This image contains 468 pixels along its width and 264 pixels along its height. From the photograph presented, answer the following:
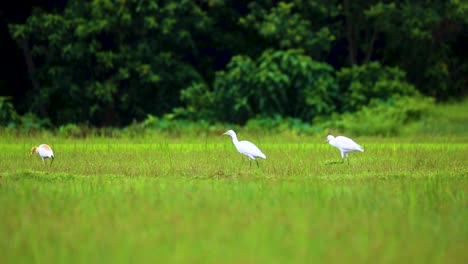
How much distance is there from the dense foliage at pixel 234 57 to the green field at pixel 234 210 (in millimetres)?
10670

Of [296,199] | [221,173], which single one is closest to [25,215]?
[296,199]

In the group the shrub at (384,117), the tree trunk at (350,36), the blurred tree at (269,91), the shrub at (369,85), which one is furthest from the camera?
the tree trunk at (350,36)

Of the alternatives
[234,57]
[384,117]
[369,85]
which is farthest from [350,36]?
[384,117]

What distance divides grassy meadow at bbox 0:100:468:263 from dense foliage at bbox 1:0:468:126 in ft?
34.4

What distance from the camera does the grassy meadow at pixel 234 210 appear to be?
16.5 ft

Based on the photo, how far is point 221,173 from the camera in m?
10.1

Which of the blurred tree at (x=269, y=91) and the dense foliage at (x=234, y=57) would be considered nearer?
the blurred tree at (x=269, y=91)

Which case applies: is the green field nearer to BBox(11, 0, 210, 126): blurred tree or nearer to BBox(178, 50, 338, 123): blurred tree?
BBox(178, 50, 338, 123): blurred tree

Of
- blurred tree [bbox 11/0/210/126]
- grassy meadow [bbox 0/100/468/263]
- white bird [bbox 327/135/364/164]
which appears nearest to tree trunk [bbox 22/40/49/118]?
blurred tree [bbox 11/0/210/126]

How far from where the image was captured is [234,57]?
74.6 ft

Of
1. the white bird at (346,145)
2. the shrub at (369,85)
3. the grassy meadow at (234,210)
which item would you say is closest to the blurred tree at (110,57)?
the shrub at (369,85)

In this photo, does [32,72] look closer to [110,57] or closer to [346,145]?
[110,57]

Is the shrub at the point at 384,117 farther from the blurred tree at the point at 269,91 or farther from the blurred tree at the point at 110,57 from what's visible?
the blurred tree at the point at 110,57

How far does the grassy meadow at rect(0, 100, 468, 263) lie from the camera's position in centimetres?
502
